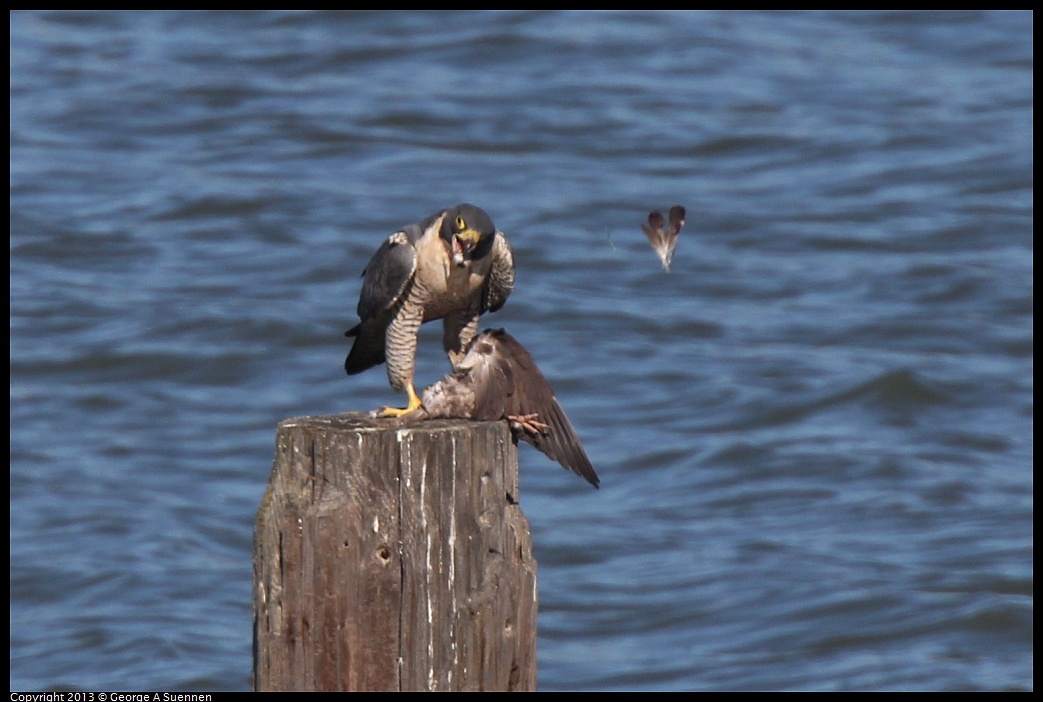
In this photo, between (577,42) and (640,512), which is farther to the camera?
(577,42)

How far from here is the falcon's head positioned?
5.21m

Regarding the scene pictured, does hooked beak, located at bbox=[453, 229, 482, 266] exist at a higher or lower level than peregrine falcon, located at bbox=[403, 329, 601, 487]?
higher

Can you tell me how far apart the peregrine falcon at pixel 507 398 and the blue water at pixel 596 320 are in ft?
12.5

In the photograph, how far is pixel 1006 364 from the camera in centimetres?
1330

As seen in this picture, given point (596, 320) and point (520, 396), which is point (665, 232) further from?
point (596, 320)

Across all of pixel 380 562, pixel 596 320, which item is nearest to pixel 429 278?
pixel 380 562

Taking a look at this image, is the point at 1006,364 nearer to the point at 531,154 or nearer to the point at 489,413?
the point at 531,154

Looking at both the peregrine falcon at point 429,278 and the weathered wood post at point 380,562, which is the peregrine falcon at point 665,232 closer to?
the peregrine falcon at point 429,278

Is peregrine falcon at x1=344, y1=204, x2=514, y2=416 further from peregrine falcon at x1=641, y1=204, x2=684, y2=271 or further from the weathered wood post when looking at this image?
the weathered wood post

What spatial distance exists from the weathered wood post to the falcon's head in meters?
1.27

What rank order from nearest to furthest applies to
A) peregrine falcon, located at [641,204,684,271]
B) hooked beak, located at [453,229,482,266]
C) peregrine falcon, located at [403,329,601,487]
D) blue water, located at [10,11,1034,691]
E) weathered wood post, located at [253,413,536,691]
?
1. weathered wood post, located at [253,413,536,691]
2. peregrine falcon, located at [403,329,601,487]
3. peregrine falcon, located at [641,204,684,271]
4. hooked beak, located at [453,229,482,266]
5. blue water, located at [10,11,1034,691]

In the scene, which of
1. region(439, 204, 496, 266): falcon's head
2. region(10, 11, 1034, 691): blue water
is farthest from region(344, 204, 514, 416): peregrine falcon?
region(10, 11, 1034, 691): blue water

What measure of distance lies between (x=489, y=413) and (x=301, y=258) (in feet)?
34.5

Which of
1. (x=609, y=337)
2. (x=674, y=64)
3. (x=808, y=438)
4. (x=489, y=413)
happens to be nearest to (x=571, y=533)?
(x=808, y=438)
